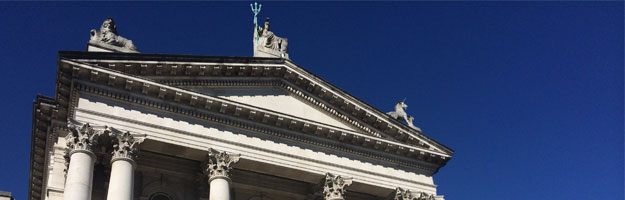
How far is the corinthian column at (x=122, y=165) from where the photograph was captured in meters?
22.9

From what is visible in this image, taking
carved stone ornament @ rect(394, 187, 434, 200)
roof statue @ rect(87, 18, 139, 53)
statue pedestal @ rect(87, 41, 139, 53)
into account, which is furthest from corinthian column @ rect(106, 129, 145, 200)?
carved stone ornament @ rect(394, 187, 434, 200)

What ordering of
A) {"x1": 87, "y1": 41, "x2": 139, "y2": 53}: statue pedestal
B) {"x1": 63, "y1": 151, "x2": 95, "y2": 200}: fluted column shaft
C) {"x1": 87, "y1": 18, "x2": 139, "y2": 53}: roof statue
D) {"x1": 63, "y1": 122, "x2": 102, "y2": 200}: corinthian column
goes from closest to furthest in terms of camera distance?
1. {"x1": 63, "y1": 151, "x2": 95, "y2": 200}: fluted column shaft
2. {"x1": 63, "y1": 122, "x2": 102, "y2": 200}: corinthian column
3. {"x1": 87, "y1": 41, "x2": 139, "y2": 53}: statue pedestal
4. {"x1": 87, "y1": 18, "x2": 139, "y2": 53}: roof statue

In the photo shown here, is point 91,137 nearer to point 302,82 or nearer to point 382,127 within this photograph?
point 302,82

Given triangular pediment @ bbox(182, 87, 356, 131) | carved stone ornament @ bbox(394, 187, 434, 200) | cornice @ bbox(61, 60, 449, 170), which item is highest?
triangular pediment @ bbox(182, 87, 356, 131)

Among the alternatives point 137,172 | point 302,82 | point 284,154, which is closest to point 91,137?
point 137,172

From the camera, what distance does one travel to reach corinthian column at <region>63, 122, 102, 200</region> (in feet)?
72.6

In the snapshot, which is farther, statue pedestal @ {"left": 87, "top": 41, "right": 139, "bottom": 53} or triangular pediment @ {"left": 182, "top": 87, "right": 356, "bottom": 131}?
triangular pediment @ {"left": 182, "top": 87, "right": 356, "bottom": 131}

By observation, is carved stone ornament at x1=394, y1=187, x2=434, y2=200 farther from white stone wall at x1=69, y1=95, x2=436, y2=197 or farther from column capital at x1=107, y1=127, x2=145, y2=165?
column capital at x1=107, y1=127, x2=145, y2=165

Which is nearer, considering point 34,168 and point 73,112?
point 73,112

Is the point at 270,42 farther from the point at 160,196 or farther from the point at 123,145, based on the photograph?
the point at 123,145

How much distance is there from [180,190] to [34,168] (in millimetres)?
Answer: 6726

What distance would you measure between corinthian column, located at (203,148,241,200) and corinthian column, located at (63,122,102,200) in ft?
13.1

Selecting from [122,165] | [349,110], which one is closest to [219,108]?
[122,165]

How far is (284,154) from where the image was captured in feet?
90.5
